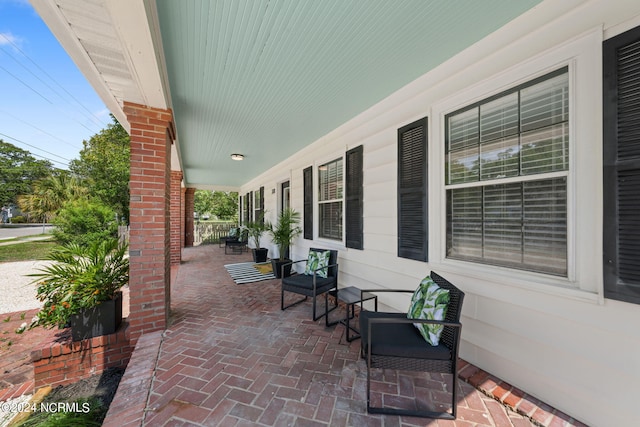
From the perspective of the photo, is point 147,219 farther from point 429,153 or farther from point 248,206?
point 248,206

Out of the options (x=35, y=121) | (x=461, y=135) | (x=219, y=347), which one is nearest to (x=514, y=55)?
(x=461, y=135)

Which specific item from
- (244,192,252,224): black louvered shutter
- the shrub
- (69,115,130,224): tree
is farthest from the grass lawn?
(244,192,252,224): black louvered shutter

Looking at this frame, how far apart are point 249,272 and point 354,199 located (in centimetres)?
357

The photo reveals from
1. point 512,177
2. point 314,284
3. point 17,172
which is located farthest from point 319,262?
point 17,172

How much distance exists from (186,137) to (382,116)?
12.1 feet

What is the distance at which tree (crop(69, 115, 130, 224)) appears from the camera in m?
10.7

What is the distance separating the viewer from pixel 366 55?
6.86 ft

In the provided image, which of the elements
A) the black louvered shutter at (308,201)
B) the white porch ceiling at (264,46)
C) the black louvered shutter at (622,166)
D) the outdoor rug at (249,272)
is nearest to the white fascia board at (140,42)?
the white porch ceiling at (264,46)

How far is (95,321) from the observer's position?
245cm

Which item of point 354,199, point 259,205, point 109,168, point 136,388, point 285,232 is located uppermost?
point 109,168

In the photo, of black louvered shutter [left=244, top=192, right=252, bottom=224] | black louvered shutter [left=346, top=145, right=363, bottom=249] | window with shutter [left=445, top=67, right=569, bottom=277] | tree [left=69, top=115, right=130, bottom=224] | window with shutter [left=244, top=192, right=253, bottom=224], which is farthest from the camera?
tree [left=69, top=115, right=130, bottom=224]

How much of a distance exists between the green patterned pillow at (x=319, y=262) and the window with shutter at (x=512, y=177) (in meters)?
1.77

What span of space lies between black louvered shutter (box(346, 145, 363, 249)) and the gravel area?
3.93m

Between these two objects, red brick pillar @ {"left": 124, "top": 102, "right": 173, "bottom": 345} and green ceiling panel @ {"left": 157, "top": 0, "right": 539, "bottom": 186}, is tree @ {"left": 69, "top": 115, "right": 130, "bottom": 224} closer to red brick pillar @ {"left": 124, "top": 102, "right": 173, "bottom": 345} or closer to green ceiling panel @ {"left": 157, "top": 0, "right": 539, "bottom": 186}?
green ceiling panel @ {"left": 157, "top": 0, "right": 539, "bottom": 186}
